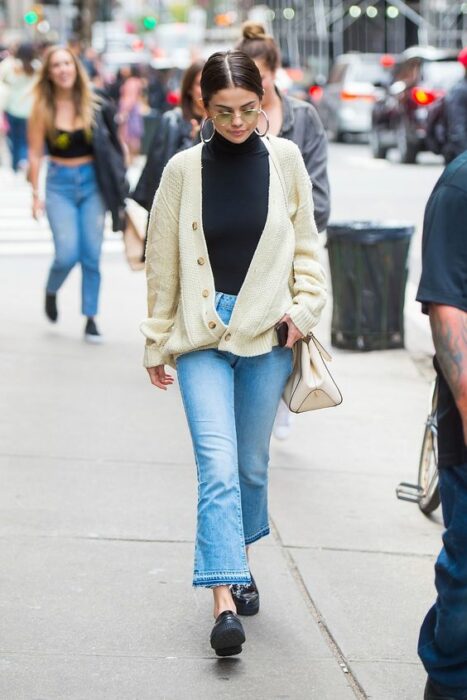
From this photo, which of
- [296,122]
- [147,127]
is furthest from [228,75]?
[147,127]

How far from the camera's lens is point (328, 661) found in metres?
4.51

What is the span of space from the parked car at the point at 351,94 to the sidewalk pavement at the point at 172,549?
23.2m

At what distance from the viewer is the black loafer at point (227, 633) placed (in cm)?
435

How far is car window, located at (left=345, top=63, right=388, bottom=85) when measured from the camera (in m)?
32.7

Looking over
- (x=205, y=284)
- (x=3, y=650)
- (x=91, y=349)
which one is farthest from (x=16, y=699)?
(x=91, y=349)

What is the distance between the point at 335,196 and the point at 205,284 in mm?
15393

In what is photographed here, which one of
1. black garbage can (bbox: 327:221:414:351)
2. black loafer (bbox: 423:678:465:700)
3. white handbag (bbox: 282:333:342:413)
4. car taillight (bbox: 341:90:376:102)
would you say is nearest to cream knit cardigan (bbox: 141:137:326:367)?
white handbag (bbox: 282:333:342:413)

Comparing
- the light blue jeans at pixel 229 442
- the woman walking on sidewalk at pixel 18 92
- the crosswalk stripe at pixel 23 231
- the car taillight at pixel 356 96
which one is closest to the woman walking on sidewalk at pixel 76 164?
the crosswalk stripe at pixel 23 231

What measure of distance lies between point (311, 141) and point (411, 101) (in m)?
18.5

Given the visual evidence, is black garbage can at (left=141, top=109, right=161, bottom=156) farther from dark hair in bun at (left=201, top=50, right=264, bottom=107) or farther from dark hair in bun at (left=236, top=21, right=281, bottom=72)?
dark hair in bun at (left=201, top=50, right=264, bottom=107)

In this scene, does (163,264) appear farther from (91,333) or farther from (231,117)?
(91,333)

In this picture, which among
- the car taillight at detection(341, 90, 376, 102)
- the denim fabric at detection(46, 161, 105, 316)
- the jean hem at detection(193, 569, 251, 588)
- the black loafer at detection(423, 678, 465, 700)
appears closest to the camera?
the black loafer at detection(423, 678, 465, 700)

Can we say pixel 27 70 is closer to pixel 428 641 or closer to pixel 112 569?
pixel 112 569

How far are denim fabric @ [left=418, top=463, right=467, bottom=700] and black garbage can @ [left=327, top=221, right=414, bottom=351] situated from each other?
6.14 meters
